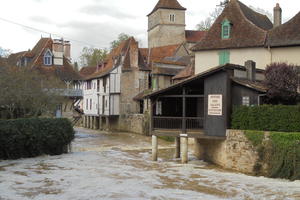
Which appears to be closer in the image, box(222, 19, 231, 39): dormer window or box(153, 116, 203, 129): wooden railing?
box(153, 116, 203, 129): wooden railing

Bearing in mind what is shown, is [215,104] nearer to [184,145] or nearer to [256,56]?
[184,145]

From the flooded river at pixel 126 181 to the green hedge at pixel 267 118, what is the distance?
2.48 m

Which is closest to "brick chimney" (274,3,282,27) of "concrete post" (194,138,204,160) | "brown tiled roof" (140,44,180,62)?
"concrete post" (194,138,204,160)

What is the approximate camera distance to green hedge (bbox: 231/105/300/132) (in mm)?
18594

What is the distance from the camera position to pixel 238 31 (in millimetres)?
32344

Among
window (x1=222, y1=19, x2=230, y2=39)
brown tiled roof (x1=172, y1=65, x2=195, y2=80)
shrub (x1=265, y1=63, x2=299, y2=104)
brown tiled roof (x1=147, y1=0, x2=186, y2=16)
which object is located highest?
brown tiled roof (x1=147, y1=0, x2=186, y2=16)

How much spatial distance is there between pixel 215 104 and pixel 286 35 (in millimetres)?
11341

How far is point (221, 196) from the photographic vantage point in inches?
587

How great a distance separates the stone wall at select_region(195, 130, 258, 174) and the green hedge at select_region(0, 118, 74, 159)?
9734 millimetres

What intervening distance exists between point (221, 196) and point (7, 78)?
671 inches

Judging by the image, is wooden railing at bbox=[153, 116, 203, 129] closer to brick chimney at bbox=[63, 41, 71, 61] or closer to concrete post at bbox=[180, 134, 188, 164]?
concrete post at bbox=[180, 134, 188, 164]

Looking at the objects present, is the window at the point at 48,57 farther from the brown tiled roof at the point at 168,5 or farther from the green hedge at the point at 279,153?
the green hedge at the point at 279,153

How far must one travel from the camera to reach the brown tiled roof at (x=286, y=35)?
28.9m

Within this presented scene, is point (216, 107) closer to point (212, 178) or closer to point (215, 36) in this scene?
point (212, 178)
